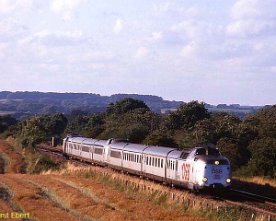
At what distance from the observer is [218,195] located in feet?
112

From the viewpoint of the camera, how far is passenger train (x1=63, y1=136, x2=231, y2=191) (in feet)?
107

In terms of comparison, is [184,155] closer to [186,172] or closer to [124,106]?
[186,172]

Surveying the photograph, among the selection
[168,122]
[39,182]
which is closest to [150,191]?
[39,182]

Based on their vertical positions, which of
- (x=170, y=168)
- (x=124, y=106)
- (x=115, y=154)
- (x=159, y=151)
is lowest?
(x=115, y=154)

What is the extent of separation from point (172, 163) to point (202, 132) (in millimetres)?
24125

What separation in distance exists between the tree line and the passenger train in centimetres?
610

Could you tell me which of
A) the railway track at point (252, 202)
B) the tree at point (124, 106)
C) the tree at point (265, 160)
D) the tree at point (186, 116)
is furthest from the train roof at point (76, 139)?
the tree at point (124, 106)

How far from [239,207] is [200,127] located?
39.1 metres

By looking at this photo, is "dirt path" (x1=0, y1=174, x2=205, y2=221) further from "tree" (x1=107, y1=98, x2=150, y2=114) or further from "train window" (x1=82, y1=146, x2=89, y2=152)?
"tree" (x1=107, y1=98, x2=150, y2=114)

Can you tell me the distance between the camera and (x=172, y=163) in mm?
37281

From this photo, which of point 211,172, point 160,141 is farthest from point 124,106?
point 211,172

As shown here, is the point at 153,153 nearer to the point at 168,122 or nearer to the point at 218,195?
the point at 218,195

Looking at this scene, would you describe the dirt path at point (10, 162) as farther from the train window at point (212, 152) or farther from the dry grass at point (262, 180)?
the train window at point (212, 152)

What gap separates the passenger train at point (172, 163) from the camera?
3247cm
